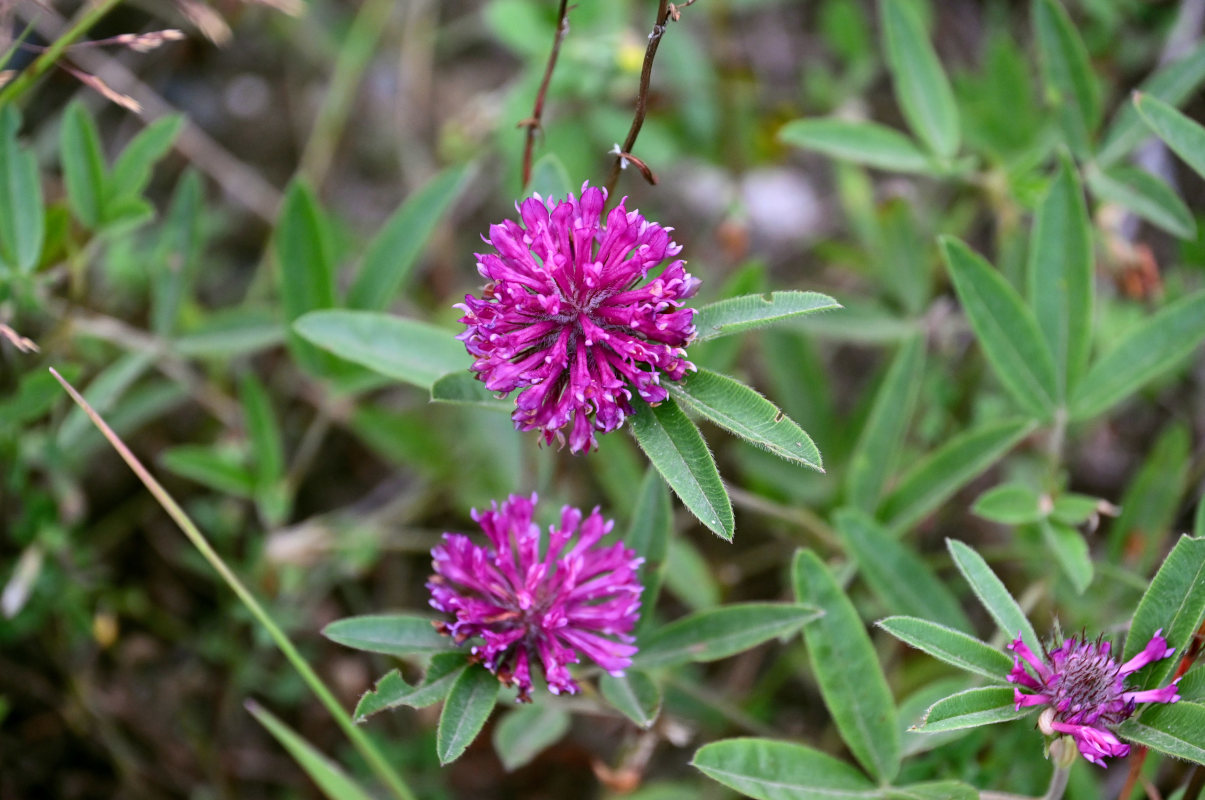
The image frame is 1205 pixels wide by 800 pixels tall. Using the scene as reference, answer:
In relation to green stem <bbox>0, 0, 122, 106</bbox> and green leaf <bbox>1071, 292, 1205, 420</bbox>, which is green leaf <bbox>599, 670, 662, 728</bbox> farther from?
green stem <bbox>0, 0, 122, 106</bbox>

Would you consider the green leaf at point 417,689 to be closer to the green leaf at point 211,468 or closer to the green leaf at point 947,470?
the green leaf at point 211,468

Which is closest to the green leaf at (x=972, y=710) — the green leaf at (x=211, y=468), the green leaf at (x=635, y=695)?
the green leaf at (x=635, y=695)

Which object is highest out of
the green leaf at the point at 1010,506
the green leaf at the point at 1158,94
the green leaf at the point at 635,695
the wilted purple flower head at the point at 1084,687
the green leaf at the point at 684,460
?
the green leaf at the point at 1158,94

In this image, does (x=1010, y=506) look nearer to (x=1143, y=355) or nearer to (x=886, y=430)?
(x=886, y=430)

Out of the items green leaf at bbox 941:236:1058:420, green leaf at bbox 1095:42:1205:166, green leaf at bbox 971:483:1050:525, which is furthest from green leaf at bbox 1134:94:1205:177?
green leaf at bbox 971:483:1050:525

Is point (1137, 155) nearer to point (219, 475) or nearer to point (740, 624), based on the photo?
point (740, 624)

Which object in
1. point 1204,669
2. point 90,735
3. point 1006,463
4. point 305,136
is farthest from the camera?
point 305,136

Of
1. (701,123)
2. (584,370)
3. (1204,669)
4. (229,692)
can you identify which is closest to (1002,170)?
(701,123)
